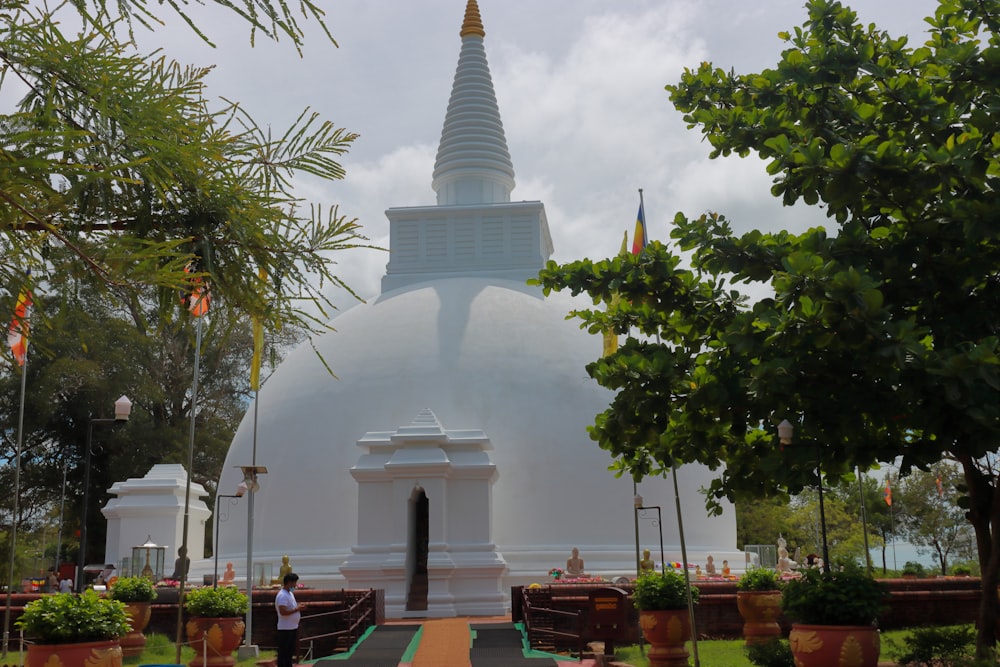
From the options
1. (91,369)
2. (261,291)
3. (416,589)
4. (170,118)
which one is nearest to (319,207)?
(261,291)

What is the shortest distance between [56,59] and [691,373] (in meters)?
8.11

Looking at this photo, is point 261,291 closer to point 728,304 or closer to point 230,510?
point 728,304

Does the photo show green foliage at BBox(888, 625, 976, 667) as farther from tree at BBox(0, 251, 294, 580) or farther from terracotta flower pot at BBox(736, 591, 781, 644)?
tree at BBox(0, 251, 294, 580)

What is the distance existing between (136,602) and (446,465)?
27.9ft

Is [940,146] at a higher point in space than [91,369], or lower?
lower

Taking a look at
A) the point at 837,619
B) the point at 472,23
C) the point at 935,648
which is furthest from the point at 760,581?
the point at 472,23

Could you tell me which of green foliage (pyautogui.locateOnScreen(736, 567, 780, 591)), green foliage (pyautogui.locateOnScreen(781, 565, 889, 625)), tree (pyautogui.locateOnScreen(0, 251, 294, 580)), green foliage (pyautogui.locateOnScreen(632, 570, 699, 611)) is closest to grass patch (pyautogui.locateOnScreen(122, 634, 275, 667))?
green foliage (pyautogui.locateOnScreen(632, 570, 699, 611))

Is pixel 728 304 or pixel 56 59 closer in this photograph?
pixel 56 59

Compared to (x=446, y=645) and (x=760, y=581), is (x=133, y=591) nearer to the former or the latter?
(x=446, y=645)

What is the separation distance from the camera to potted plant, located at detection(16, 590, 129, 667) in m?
9.77

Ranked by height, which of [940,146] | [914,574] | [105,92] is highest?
[940,146]

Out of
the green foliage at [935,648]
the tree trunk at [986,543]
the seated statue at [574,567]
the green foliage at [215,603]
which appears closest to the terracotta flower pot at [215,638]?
the green foliage at [215,603]

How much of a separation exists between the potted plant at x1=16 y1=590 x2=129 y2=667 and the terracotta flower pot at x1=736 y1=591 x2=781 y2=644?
10.1 metres

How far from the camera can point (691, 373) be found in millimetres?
11898
